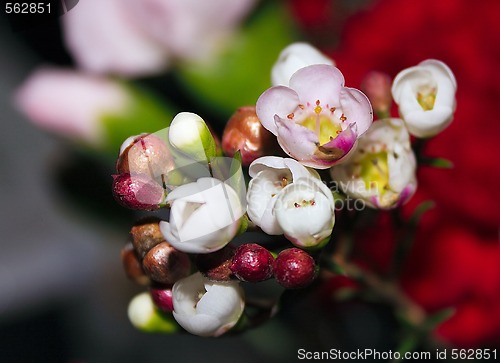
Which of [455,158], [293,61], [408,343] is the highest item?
[293,61]

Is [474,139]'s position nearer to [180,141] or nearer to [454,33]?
[454,33]

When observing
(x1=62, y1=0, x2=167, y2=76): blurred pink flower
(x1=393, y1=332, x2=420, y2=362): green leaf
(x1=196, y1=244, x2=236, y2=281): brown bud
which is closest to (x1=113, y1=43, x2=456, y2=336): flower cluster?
(x1=196, y1=244, x2=236, y2=281): brown bud

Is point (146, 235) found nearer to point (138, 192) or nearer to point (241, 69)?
point (138, 192)

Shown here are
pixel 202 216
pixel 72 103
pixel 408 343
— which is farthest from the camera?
pixel 72 103

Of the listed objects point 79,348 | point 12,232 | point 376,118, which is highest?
point 376,118

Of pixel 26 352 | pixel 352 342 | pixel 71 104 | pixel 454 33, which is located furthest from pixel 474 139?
pixel 26 352

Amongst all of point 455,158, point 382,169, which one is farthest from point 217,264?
point 455,158
